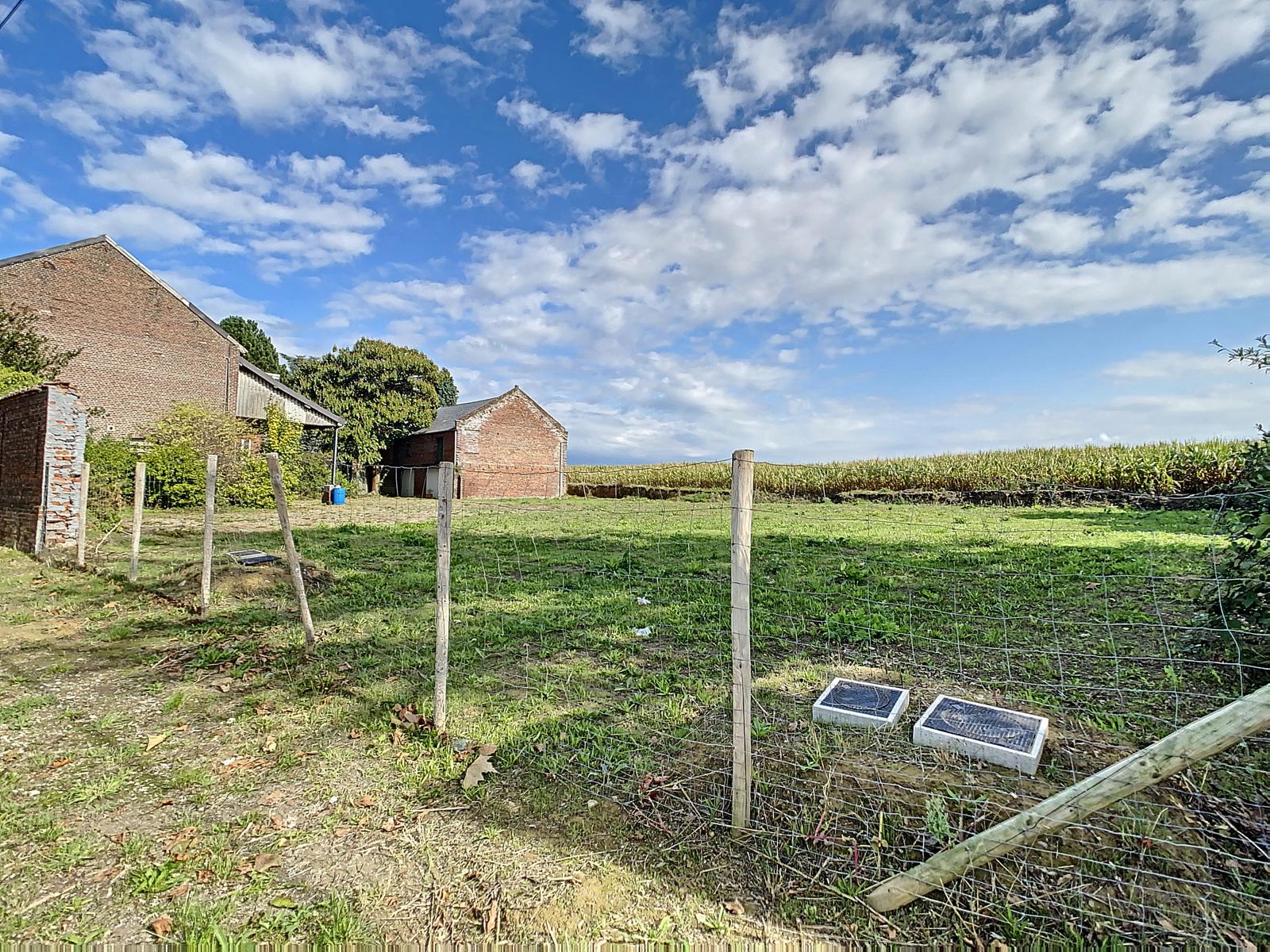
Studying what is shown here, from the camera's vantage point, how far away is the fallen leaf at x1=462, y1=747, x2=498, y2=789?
10.6 feet

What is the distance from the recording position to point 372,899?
2.43 m

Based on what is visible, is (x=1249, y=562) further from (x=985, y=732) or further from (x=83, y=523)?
(x=83, y=523)

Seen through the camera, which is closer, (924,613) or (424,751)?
(424,751)

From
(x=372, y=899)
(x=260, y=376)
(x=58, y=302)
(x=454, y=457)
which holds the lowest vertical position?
(x=372, y=899)

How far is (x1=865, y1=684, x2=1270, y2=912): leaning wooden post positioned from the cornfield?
46.4 ft

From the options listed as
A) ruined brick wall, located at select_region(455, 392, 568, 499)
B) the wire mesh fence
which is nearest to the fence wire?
the wire mesh fence

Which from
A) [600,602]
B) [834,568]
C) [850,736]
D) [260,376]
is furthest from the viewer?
[260,376]

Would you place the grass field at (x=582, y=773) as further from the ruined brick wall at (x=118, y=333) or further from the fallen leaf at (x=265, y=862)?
the ruined brick wall at (x=118, y=333)

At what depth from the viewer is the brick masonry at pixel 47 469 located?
10.4 meters

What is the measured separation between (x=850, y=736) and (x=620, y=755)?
1316 mm

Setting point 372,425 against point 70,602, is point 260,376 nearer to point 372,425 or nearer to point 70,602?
point 372,425

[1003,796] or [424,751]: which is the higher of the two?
[1003,796]

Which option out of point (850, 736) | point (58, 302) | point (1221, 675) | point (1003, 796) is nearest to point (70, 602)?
point (850, 736)

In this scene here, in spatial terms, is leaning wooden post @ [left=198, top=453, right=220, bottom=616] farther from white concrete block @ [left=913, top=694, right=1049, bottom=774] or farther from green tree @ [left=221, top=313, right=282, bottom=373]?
green tree @ [left=221, top=313, right=282, bottom=373]
